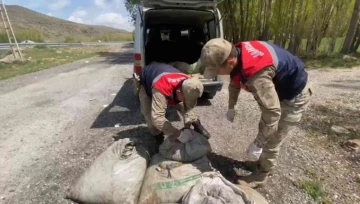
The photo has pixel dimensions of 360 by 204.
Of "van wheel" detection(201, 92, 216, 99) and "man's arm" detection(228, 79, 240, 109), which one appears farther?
"van wheel" detection(201, 92, 216, 99)

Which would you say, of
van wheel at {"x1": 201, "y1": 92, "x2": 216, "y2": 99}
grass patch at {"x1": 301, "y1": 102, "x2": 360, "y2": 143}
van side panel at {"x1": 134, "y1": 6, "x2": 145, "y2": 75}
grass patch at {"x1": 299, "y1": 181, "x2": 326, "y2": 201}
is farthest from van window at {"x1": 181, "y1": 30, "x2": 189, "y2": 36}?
grass patch at {"x1": 299, "y1": 181, "x2": 326, "y2": 201}

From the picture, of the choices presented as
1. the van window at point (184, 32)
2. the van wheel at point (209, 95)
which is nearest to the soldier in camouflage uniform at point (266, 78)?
the van wheel at point (209, 95)

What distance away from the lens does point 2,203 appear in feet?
8.30

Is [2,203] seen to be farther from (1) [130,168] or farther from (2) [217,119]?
(2) [217,119]

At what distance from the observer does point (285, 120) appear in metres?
2.46

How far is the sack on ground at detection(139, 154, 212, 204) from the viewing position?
2131mm

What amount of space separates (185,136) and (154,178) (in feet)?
1.53

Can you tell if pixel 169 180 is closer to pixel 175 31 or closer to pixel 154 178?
pixel 154 178

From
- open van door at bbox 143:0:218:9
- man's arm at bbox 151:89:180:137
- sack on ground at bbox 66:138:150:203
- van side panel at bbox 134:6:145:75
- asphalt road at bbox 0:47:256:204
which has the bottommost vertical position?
asphalt road at bbox 0:47:256:204

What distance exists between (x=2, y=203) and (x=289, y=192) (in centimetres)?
262

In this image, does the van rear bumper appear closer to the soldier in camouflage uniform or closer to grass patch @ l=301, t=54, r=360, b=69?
the soldier in camouflage uniform

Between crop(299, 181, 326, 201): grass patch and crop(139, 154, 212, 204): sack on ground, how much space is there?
0.94 m

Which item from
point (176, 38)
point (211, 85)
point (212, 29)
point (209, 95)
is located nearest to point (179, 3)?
point (212, 29)

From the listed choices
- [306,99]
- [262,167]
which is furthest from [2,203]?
[306,99]
